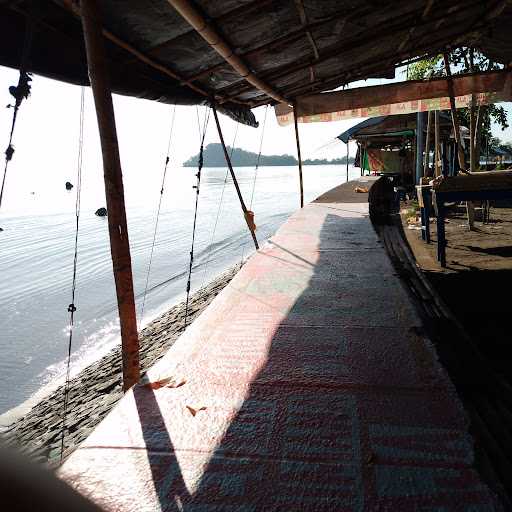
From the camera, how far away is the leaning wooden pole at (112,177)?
255 cm

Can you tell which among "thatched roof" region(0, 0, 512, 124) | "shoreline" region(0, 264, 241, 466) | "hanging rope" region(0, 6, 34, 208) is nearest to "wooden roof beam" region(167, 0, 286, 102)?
"thatched roof" region(0, 0, 512, 124)

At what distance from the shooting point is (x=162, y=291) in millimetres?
14570

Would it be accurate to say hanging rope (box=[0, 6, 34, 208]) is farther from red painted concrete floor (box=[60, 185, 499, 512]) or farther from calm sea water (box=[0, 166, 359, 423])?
calm sea water (box=[0, 166, 359, 423])

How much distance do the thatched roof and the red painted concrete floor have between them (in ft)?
8.62

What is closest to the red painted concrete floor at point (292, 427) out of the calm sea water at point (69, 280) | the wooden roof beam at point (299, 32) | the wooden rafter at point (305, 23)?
the wooden rafter at point (305, 23)

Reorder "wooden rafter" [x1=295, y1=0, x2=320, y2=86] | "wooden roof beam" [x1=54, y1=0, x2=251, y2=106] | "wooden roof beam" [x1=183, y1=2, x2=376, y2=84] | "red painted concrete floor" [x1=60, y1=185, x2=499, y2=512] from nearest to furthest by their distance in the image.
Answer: "red painted concrete floor" [x1=60, y1=185, x2=499, y2=512] → "wooden roof beam" [x1=54, y1=0, x2=251, y2=106] → "wooden rafter" [x1=295, y1=0, x2=320, y2=86] → "wooden roof beam" [x1=183, y1=2, x2=376, y2=84]

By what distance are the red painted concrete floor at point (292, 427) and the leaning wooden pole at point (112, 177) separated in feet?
2.15

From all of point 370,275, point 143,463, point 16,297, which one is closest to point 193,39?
point 370,275

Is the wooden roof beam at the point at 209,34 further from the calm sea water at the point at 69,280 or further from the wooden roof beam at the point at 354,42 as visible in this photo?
the calm sea water at the point at 69,280

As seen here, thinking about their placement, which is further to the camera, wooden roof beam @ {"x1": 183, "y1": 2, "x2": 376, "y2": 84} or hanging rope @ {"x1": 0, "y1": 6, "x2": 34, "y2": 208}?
wooden roof beam @ {"x1": 183, "y1": 2, "x2": 376, "y2": 84}

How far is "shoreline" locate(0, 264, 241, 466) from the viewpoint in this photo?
525cm

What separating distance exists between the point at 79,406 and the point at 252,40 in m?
6.31

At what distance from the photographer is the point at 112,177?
2.68m

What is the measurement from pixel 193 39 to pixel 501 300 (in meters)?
4.86
